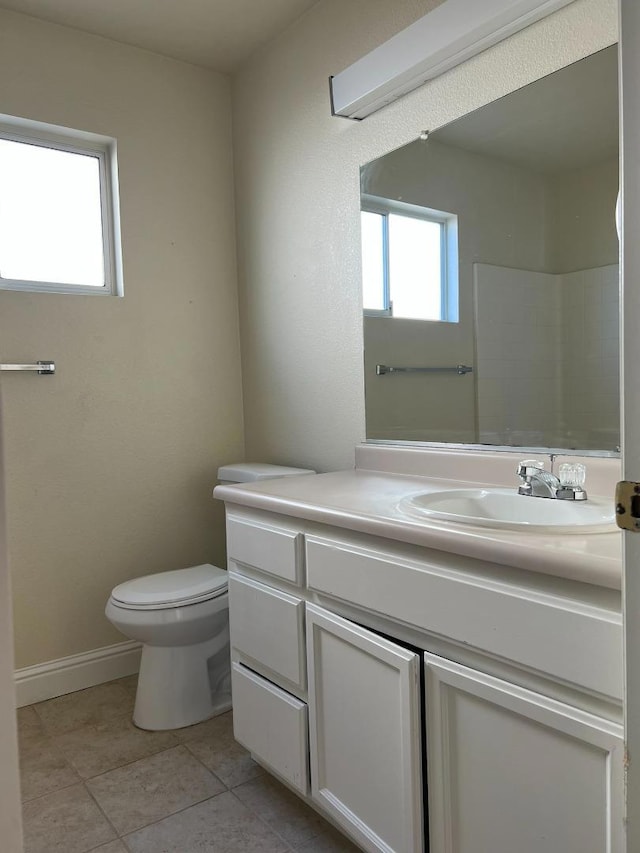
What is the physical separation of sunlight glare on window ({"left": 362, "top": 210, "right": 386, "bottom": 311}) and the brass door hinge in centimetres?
144

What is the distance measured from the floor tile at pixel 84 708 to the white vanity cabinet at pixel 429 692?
30.8 inches

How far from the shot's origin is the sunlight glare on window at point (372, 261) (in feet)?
6.92

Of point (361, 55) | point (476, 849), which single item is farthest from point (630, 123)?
point (361, 55)

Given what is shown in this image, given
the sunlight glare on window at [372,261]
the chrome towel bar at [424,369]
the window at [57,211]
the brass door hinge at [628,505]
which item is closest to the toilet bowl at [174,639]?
the chrome towel bar at [424,369]

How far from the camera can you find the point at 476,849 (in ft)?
3.67

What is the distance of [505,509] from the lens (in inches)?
58.7

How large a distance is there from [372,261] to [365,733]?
1448 mm

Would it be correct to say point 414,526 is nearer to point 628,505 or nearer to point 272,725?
point 628,505

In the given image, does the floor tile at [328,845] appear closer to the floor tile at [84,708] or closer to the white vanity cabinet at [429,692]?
the white vanity cabinet at [429,692]

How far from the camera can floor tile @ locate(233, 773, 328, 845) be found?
161cm

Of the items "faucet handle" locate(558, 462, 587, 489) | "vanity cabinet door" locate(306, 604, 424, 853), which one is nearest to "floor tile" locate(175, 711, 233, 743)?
"vanity cabinet door" locate(306, 604, 424, 853)

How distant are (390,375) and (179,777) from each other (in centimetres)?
139

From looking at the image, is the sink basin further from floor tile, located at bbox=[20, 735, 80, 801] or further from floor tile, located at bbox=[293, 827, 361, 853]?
floor tile, located at bbox=[20, 735, 80, 801]

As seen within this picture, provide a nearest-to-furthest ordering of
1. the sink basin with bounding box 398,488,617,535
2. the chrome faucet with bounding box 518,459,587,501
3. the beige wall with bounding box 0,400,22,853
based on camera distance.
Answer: the beige wall with bounding box 0,400,22,853
the sink basin with bounding box 398,488,617,535
the chrome faucet with bounding box 518,459,587,501
